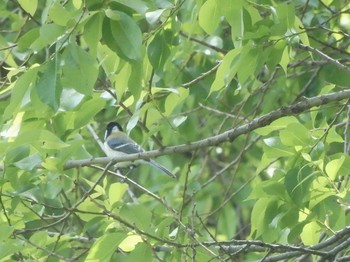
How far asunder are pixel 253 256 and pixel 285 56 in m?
1.96

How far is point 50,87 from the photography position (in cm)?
270

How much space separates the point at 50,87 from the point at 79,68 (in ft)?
0.40

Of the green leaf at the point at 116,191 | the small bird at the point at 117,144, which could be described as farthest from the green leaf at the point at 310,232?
the small bird at the point at 117,144

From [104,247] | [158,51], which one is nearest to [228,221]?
[104,247]

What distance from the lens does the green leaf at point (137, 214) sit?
10.7ft

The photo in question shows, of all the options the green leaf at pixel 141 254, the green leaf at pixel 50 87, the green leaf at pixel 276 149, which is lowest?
the green leaf at pixel 141 254

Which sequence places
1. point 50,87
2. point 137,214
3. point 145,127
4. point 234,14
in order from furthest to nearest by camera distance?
1. point 145,127
2. point 137,214
3. point 234,14
4. point 50,87

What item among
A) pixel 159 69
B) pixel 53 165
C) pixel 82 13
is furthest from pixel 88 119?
pixel 82 13

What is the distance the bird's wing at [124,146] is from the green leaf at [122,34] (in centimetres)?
257

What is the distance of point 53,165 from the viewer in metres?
3.37

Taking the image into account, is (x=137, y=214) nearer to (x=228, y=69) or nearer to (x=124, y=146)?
(x=228, y=69)

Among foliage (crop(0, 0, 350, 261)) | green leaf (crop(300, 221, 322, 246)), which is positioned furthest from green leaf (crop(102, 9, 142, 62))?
green leaf (crop(300, 221, 322, 246))

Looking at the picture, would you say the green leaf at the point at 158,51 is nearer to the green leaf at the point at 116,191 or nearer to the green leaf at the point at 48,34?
the green leaf at the point at 48,34

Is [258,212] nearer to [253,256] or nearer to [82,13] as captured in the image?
[82,13]
